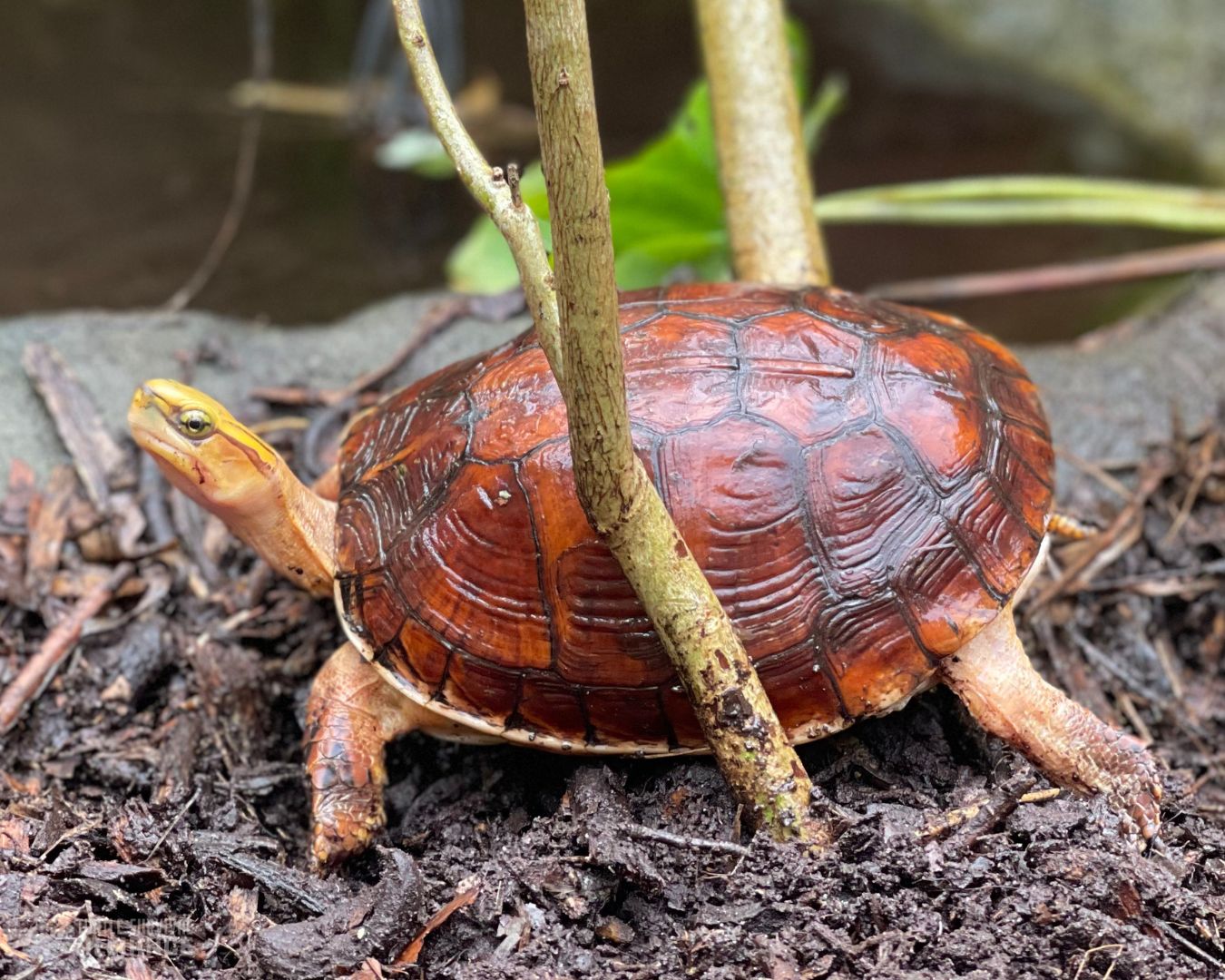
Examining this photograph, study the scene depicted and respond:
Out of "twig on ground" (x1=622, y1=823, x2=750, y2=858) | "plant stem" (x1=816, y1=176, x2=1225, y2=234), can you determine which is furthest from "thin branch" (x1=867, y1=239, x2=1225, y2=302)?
"twig on ground" (x1=622, y1=823, x2=750, y2=858)

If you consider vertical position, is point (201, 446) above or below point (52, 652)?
above

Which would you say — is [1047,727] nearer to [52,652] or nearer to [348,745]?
[348,745]

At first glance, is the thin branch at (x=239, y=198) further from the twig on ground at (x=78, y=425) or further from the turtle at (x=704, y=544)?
the turtle at (x=704, y=544)

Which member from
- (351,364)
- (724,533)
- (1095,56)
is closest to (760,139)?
(351,364)

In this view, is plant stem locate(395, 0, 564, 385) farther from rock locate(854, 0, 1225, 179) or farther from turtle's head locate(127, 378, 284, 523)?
rock locate(854, 0, 1225, 179)

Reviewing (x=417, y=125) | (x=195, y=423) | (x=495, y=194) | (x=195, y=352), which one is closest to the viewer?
(x=495, y=194)

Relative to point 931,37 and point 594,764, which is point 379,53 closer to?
point 931,37
